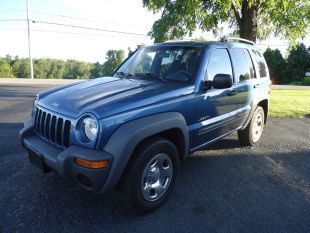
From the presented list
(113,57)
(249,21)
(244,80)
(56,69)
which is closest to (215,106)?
(244,80)

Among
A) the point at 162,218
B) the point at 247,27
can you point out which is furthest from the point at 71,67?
the point at 162,218

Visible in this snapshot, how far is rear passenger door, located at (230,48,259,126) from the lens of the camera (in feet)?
14.9

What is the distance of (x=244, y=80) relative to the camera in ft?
15.5

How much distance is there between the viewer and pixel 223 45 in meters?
4.33

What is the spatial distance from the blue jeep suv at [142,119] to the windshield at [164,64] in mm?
13

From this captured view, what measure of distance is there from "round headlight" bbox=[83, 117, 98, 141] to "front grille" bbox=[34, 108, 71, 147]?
0.22 meters

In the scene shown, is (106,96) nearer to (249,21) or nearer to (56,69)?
(249,21)

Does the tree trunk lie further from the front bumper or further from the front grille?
the front bumper

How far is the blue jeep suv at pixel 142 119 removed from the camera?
2740 millimetres

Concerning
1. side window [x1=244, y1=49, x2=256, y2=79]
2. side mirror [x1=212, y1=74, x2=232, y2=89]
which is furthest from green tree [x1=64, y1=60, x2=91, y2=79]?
side mirror [x1=212, y1=74, x2=232, y2=89]

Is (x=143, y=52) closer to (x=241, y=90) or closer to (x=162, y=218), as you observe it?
(x=241, y=90)

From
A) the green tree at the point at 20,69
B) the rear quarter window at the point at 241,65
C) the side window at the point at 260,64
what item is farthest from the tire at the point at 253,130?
the green tree at the point at 20,69

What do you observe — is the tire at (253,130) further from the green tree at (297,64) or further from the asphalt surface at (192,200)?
the green tree at (297,64)

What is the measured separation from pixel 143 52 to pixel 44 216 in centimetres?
276
